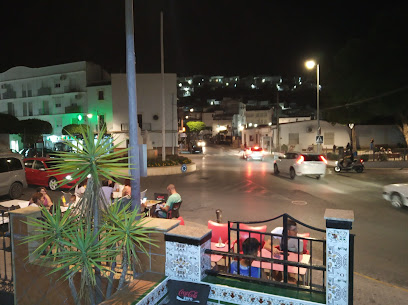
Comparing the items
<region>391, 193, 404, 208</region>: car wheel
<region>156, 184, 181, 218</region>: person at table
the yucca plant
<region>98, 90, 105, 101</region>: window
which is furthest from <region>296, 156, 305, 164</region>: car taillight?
<region>98, 90, 105, 101</region>: window

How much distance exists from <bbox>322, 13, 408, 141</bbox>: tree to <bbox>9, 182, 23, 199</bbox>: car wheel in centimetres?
2653

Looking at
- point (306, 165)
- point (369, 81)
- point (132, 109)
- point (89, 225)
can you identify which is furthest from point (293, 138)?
point (89, 225)

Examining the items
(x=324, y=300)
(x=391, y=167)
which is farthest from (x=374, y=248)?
(x=391, y=167)

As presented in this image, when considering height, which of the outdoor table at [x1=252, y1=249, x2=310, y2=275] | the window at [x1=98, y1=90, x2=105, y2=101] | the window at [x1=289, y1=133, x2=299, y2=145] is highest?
the window at [x1=98, y1=90, x2=105, y2=101]

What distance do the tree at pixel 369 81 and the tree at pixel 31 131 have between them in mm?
35798

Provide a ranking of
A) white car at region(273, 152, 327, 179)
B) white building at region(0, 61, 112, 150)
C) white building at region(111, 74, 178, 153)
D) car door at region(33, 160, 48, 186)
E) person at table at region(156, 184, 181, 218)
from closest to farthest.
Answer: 1. person at table at region(156, 184, 181, 218)
2. car door at region(33, 160, 48, 186)
3. white car at region(273, 152, 327, 179)
4. white building at region(111, 74, 178, 153)
5. white building at region(0, 61, 112, 150)

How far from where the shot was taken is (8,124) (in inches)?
1657

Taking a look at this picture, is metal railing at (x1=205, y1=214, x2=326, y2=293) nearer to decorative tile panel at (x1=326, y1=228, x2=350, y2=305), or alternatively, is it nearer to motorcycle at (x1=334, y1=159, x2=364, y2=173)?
decorative tile panel at (x1=326, y1=228, x2=350, y2=305)

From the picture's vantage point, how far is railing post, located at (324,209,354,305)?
3.57m

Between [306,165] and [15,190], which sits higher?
[306,165]

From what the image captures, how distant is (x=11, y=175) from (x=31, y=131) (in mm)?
32642

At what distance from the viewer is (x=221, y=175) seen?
72.7 ft

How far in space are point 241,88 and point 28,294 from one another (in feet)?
435

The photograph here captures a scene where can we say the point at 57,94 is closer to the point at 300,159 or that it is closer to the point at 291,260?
the point at 300,159
